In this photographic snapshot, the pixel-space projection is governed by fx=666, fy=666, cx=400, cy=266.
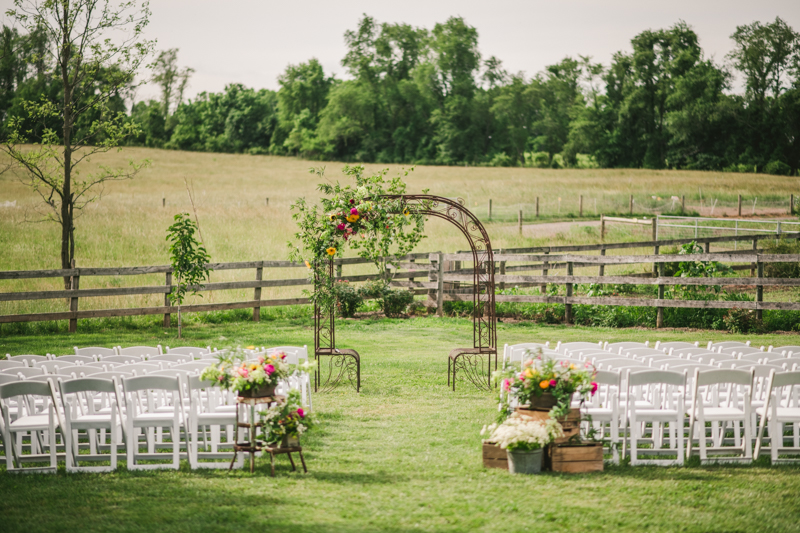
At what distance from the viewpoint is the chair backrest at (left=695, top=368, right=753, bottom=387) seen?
19.1 ft

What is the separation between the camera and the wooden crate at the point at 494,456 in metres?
5.80

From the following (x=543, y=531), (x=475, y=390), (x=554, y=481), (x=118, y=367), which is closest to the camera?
(x=543, y=531)

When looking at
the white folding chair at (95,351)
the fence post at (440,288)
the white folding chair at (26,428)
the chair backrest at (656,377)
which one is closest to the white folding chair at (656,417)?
the chair backrest at (656,377)

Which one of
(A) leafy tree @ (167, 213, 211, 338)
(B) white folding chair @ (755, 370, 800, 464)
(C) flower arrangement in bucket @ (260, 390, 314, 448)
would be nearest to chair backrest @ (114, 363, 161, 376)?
(C) flower arrangement in bucket @ (260, 390, 314, 448)

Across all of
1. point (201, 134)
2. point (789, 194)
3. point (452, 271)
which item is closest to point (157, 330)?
point (452, 271)

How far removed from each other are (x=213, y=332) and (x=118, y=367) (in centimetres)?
723

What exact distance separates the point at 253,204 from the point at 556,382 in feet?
96.2

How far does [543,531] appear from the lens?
4.38 meters

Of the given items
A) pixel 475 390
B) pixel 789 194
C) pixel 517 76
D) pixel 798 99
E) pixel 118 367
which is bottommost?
pixel 475 390

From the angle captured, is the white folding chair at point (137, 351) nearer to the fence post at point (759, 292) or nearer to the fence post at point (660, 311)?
the fence post at point (660, 311)

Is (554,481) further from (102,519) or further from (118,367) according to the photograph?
(118,367)

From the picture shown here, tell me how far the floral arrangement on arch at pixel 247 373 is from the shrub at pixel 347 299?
1003 centimetres

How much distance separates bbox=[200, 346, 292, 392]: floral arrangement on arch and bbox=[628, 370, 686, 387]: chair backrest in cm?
306

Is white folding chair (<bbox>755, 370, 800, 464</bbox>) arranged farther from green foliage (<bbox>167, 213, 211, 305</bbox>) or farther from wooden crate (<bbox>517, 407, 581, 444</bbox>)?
green foliage (<bbox>167, 213, 211, 305</bbox>)
